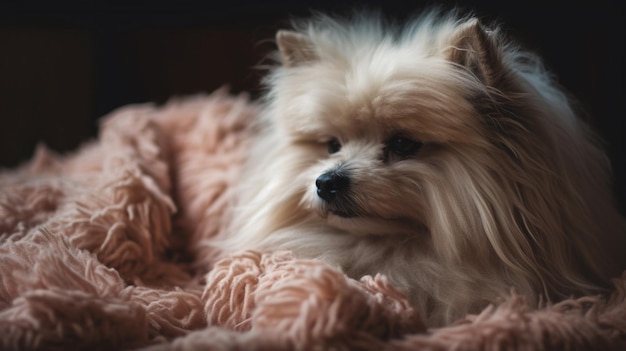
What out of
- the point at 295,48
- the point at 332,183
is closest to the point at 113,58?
the point at 295,48

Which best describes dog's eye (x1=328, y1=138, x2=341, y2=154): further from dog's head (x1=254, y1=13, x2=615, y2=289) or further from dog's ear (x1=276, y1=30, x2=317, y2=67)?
dog's ear (x1=276, y1=30, x2=317, y2=67)

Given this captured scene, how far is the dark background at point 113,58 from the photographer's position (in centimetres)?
201

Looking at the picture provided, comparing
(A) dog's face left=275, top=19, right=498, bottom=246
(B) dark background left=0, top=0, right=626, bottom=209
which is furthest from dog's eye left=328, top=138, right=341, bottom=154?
(B) dark background left=0, top=0, right=626, bottom=209

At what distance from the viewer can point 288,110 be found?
1321mm

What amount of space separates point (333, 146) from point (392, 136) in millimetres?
162

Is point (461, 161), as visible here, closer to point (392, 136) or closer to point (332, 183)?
point (392, 136)

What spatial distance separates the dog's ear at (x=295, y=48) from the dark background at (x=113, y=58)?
0.39m

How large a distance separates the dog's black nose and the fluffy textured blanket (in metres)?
0.15

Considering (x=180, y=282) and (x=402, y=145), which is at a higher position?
(x=402, y=145)

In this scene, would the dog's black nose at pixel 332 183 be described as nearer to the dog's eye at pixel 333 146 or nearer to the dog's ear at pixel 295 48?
the dog's eye at pixel 333 146

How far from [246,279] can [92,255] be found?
13.2 inches

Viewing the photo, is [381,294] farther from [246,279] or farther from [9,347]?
[9,347]

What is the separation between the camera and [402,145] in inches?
46.9

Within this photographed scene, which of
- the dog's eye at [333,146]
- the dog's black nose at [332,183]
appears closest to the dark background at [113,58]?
the dog's eye at [333,146]
